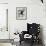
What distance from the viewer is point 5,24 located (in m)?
3.00

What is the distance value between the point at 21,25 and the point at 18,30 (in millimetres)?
169

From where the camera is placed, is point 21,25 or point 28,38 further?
point 21,25

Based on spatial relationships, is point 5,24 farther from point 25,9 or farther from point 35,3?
point 35,3

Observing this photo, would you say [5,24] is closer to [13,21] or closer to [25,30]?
[13,21]

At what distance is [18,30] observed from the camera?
10.0 feet

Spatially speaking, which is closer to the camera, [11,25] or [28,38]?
[28,38]

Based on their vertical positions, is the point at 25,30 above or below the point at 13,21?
below

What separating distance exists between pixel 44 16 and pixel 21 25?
0.71m

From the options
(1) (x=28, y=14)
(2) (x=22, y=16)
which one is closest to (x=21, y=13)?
(2) (x=22, y=16)

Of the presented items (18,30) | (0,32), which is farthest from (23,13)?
(0,32)

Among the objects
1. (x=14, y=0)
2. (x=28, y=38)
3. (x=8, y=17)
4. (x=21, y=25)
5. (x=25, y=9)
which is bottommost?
(x=28, y=38)

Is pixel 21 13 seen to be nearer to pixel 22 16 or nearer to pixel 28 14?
pixel 22 16

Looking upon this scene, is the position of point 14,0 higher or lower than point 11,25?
higher

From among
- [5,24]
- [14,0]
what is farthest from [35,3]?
[5,24]
